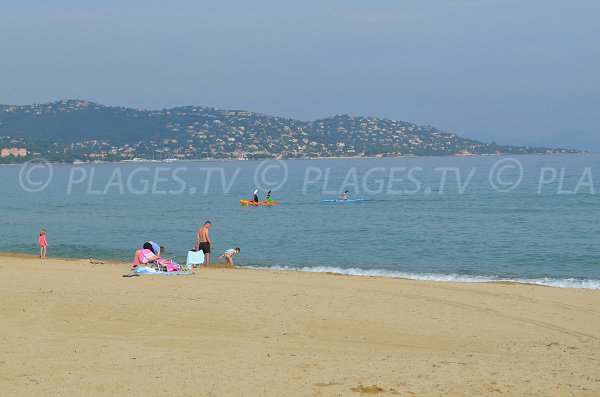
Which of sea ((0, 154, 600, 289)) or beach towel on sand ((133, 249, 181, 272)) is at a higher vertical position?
beach towel on sand ((133, 249, 181, 272))

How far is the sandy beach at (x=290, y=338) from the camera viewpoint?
9531mm

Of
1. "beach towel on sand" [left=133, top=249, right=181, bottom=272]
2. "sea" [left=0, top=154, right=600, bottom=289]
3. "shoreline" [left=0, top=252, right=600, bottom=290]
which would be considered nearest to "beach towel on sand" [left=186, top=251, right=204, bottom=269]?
"beach towel on sand" [left=133, top=249, right=181, bottom=272]

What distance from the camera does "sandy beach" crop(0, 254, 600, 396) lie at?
9.53m

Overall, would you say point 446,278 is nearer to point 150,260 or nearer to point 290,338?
point 150,260

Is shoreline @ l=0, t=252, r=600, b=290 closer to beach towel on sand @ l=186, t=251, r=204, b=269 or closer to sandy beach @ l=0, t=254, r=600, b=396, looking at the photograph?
beach towel on sand @ l=186, t=251, r=204, b=269

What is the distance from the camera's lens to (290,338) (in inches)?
478

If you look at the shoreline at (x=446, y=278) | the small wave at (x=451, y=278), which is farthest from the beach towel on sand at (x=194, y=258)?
the small wave at (x=451, y=278)

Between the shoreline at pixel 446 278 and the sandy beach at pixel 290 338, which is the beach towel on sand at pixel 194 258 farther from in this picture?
the sandy beach at pixel 290 338

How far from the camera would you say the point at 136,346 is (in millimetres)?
11469

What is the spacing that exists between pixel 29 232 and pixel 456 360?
101ft

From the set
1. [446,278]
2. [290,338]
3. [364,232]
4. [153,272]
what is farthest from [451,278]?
[364,232]

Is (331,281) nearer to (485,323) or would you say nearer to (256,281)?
(256,281)

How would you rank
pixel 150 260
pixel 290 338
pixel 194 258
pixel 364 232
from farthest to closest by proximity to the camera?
pixel 364 232 → pixel 194 258 → pixel 150 260 → pixel 290 338

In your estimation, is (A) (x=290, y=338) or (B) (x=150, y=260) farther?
(B) (x=150, y=260)
